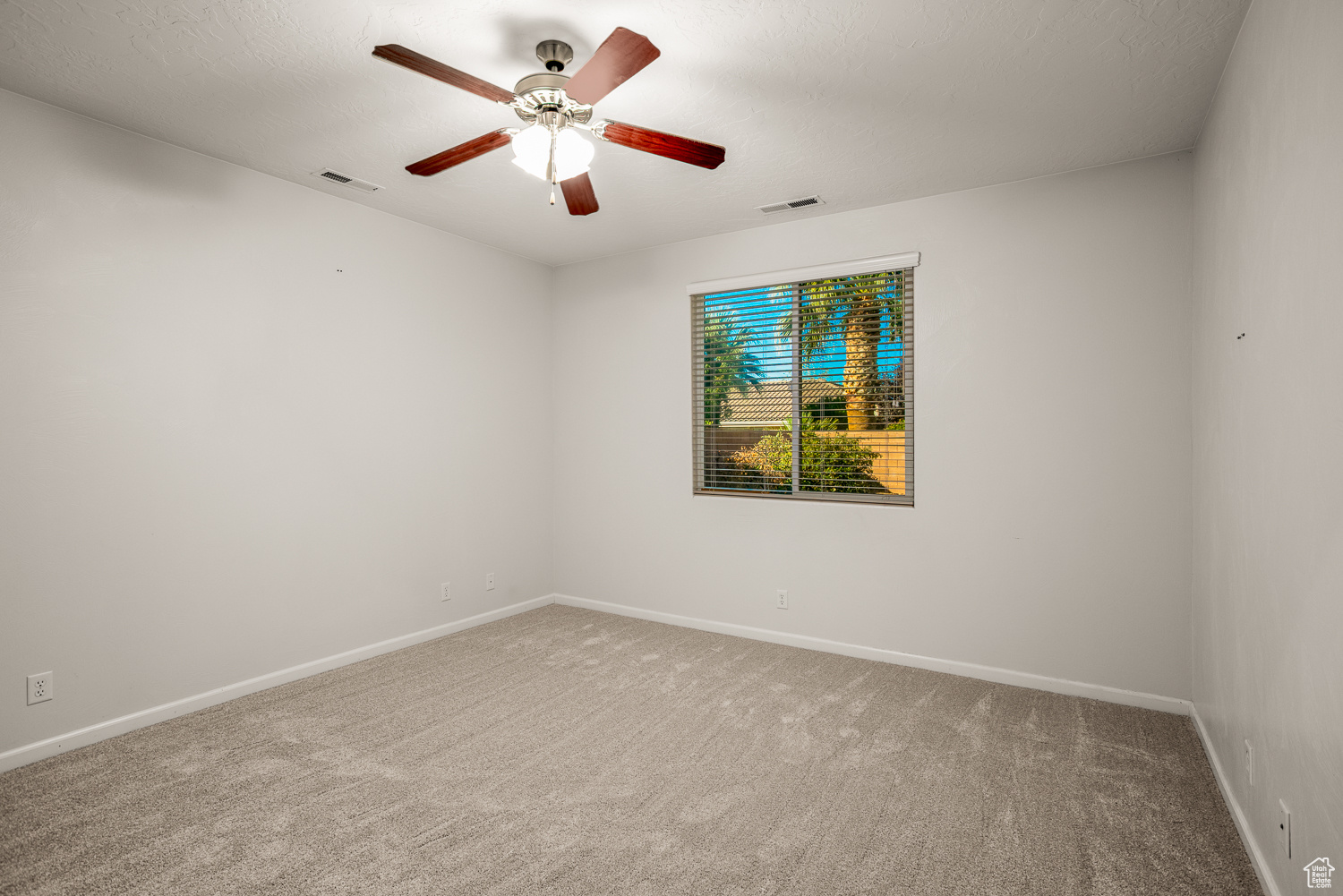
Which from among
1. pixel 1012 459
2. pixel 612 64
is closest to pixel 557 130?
pixel 612 64

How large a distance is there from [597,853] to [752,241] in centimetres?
344

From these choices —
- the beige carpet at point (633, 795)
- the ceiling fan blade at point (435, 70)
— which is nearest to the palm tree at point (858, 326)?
the beige carpet at point (633, 795)

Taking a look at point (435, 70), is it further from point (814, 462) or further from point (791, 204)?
point (814, 462)

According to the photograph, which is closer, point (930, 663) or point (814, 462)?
point (930, 663)

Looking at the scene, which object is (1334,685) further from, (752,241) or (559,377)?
(559,377)

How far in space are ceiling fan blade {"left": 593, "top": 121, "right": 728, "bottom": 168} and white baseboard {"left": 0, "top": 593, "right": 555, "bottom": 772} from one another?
3061mm

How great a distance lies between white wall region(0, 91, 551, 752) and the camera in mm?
2566

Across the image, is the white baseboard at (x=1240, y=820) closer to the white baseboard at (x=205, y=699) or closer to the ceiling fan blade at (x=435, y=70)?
the ceiling fan blade at (x=435, y=70)

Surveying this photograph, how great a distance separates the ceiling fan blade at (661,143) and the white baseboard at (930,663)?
110 inches

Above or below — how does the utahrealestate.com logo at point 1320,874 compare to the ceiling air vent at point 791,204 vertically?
below

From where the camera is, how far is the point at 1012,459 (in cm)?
336

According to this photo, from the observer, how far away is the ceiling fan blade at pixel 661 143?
7.29 ft

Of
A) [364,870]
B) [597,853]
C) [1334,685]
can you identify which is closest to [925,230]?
[1334,685]

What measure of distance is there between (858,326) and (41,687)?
4.15 meters
